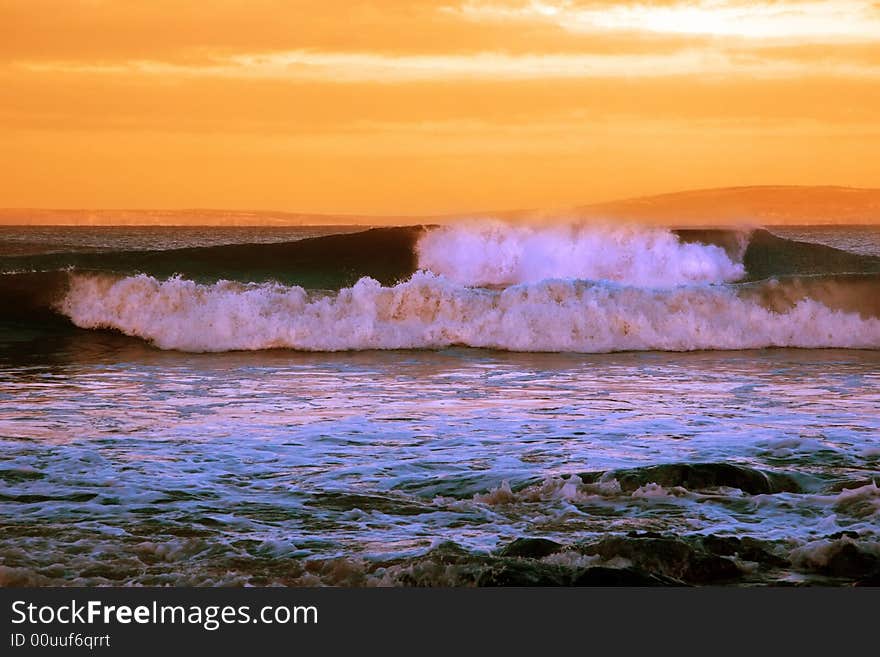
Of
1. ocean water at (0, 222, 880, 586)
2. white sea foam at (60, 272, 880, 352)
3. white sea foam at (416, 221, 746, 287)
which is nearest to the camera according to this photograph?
ocean water at (0, 222, 880, 586)

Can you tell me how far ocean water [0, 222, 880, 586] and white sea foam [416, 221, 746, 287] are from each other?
6.94 m

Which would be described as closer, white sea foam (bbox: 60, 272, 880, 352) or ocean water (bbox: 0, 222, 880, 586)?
ocean water (bbox: 0, 222, 880, 586)

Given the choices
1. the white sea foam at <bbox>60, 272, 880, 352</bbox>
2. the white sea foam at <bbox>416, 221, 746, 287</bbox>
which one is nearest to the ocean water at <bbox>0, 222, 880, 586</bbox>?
the white sea foam at <bbox>60, 272, 880, 352</bbox>

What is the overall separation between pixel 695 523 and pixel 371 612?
8.90ft

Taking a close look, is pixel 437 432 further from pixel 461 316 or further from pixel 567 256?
pixel 567 256

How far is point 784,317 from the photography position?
802 inches

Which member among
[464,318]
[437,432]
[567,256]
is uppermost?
[567,256]

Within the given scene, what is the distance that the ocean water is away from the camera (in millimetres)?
6844

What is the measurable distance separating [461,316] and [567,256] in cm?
933

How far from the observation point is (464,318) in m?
20.0

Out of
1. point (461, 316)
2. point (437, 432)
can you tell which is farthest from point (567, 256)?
point (437, 432)

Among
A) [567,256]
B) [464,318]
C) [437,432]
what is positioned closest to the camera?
[437,432]

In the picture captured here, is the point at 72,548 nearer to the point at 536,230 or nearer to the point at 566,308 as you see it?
the point at 566,308

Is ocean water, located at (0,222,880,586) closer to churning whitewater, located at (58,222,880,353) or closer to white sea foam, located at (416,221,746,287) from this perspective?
churning whitewater, located at (58,222,880,353)
